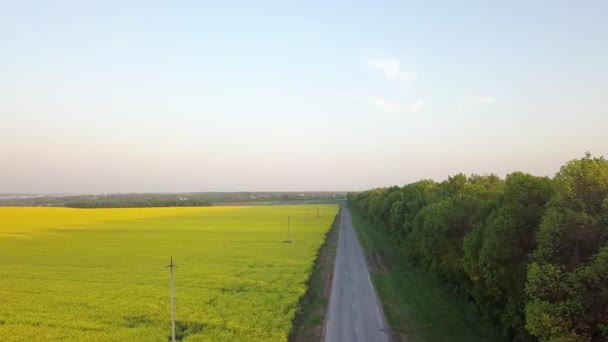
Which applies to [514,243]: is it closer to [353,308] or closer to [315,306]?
[353,308]

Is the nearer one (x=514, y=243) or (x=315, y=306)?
(x=514, y=243)

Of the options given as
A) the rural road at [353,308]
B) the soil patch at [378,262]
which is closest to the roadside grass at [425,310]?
the rural road at [353,308]

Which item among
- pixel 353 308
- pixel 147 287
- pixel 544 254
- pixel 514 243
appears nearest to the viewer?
pixel 544 254

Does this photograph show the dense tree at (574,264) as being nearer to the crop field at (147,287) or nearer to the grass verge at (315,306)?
the grass verge at (315,306)

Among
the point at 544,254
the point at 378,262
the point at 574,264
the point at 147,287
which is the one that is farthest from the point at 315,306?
the point at 378,262

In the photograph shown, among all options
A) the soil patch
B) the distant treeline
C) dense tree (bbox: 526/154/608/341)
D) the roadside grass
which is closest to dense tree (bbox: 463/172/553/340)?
the distant treeline

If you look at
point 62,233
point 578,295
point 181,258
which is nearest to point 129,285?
point 181,258
